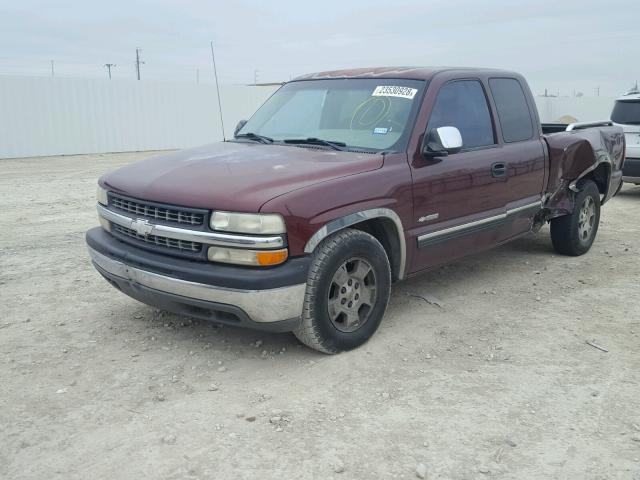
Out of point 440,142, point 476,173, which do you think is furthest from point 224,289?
point 476,173

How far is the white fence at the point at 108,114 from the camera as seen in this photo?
20250 mm

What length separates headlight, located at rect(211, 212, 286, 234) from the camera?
352 centimetres

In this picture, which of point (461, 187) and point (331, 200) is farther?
point (461, 187)

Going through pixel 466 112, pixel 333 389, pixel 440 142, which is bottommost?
pixel 333 389

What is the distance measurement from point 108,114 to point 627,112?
1769 cm

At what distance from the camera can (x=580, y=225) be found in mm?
6656

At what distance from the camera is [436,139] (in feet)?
14.7

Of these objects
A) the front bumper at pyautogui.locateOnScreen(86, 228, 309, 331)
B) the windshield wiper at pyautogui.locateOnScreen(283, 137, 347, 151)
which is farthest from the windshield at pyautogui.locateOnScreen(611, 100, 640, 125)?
the front bumper at pyautogui.locateOnScreen(86, 228, 309, 331)

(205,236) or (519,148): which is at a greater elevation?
(519,148)

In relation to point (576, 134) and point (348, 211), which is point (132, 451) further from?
point (576, 134)

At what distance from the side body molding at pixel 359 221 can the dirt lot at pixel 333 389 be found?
0.58 meters

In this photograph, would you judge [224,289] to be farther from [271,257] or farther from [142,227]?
[142,227]

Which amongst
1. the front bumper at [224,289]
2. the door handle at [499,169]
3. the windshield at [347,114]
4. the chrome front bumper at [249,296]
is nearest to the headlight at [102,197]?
the front bumper at [224,289]

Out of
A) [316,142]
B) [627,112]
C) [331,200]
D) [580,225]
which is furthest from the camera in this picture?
[627,112]
